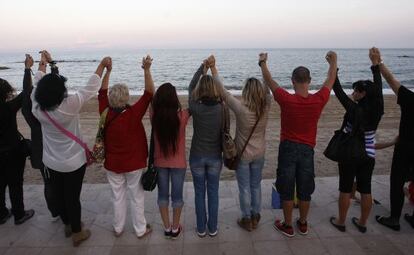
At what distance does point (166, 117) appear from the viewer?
3297mm

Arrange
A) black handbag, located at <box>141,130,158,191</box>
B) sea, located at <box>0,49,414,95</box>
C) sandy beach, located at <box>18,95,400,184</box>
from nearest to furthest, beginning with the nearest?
1. black handbag, located at <box>141,130,158,191</box>
2. sandy beach, located at <box>18,95,400,184</box>
3. sea, located at <box>0,49,414,95</box>

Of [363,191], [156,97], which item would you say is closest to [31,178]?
[156,97]

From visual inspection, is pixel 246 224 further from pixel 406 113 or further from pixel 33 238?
pixel 33 238

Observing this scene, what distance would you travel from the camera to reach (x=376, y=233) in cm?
387

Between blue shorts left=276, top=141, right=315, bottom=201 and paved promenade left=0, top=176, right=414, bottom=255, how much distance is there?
537 mm

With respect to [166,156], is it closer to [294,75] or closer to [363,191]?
[294,75]

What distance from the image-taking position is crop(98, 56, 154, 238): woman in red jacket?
133 inches

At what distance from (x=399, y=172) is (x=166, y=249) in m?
2.86

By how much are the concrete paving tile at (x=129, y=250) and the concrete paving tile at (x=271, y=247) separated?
120 cm

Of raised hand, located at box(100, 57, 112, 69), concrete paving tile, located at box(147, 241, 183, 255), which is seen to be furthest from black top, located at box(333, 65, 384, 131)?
raised hand, located at box(100, 57, 112, 69)

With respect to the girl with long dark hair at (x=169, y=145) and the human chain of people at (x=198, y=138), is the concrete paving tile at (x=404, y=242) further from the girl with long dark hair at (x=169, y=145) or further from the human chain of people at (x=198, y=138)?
the girl with long dark hair at (x=169, y=145)

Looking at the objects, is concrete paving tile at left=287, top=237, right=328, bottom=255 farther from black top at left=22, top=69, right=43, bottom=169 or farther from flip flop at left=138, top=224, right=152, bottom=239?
black top at left=22, top=69, right=43, bottom=169

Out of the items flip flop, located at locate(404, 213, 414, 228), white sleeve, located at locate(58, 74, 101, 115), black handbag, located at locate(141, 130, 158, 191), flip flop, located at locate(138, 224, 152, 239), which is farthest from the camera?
flip flop, located at locate(404, 213, 414, 228)

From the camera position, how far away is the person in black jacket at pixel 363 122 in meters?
→ 3.53
